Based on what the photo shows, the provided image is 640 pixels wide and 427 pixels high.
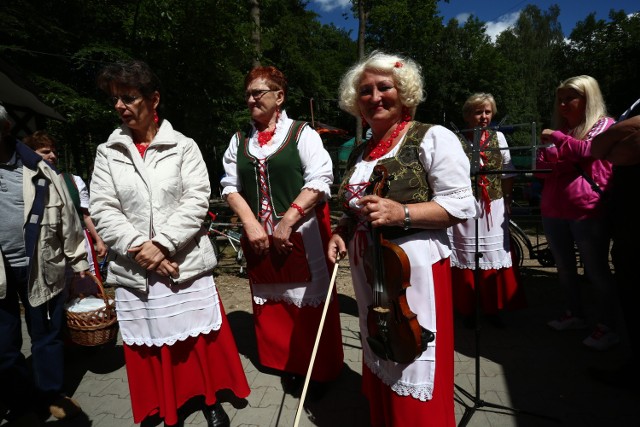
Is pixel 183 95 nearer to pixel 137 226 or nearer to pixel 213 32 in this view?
pixel 213 32

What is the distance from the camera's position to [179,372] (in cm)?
246

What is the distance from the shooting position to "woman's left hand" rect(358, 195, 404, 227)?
1604 mm

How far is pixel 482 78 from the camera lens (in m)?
26.0

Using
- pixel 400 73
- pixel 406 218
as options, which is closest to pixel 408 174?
pixel 406 218

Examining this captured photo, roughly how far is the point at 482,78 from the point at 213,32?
23423 millimetres

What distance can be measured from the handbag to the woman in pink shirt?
202cm

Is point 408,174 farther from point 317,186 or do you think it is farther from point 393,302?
point 317,186

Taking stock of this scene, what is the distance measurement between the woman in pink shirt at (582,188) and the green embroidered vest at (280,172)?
197 centimetres

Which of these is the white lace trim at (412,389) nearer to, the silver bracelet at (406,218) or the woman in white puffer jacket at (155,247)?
the silver bracelet at (406,218)

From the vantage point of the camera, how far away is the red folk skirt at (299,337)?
2.78 m

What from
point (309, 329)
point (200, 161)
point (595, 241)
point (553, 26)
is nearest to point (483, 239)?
point (595, 241)

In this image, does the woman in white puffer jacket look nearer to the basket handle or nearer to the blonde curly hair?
the basket handle

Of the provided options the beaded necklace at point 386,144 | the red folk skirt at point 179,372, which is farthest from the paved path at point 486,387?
the beaded necklace at point 386,144

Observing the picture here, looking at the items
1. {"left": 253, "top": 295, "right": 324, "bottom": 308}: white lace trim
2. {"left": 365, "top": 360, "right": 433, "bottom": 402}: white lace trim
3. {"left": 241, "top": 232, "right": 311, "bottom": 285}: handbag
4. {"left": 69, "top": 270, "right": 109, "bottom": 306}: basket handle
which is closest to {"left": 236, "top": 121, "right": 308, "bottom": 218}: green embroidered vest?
{"left": 241, "top": 232, "right": 311, "bottom": 285}: handbag
